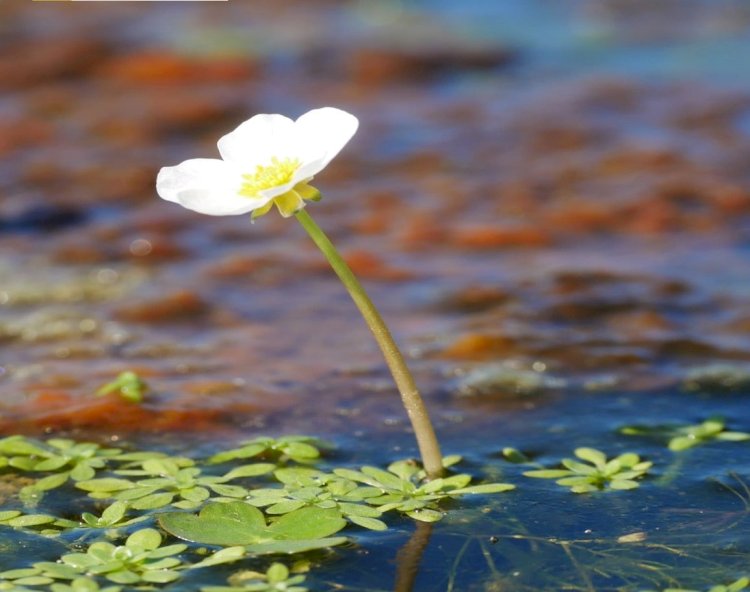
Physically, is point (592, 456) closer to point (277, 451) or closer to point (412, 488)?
point (412, 488)

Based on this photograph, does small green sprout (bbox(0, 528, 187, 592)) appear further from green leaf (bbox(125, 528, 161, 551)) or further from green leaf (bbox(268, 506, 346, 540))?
green leaf (bbox(268, 506, 346, 540))

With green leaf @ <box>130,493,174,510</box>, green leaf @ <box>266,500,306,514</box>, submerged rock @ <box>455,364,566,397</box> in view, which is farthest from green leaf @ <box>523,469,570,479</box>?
green leaf @ <box>130,493,174,510</box>

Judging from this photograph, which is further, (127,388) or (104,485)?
(127,388)

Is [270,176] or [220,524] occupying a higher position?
[270,176]

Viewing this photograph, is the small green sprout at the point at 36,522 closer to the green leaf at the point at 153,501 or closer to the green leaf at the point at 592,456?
the green leaf at the point at 153,501

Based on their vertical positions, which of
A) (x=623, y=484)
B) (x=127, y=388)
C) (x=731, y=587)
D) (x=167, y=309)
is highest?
(x=167, y=309)

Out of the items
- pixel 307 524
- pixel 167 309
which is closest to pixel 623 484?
pixel 307 524
